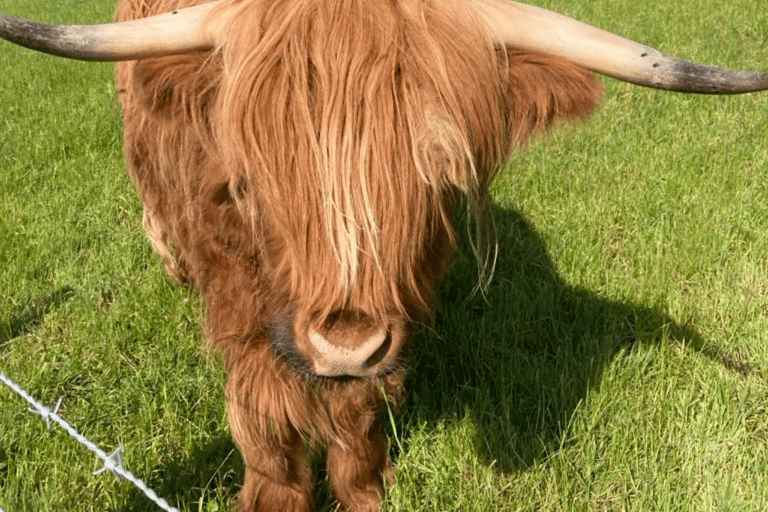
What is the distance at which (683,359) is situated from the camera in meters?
2.93

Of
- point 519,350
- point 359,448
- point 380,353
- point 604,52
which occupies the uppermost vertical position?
point 604,52

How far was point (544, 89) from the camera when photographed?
190 cm

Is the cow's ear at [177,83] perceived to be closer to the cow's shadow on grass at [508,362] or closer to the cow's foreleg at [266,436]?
the cow's foreleg at [266,436]

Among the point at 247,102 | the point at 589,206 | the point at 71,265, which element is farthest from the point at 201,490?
the point at 589,206

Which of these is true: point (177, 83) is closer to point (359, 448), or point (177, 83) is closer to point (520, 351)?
point (359, 448)

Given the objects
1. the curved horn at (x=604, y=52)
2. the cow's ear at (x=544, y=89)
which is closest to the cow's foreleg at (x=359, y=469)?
the cow's ear at (x=544, y=89)

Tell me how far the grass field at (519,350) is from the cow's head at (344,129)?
40 centimetres

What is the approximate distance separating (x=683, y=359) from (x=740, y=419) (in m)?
0.40

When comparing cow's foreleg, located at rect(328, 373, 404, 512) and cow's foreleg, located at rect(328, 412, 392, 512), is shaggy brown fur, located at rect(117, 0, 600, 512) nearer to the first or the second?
cow's foreleg, located at rect(328, 373, 404, 512)

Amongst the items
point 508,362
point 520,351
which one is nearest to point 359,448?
point 508,362

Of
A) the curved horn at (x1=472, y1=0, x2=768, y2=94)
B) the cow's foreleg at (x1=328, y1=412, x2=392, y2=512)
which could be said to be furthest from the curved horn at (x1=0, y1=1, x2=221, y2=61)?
the cow's foreleg at (x1=328, y1=412, x2=392, y2=512)

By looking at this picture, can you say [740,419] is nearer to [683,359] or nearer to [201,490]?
[683,359]

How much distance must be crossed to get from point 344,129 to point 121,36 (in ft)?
1.84

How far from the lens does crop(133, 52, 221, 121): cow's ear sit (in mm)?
1771
